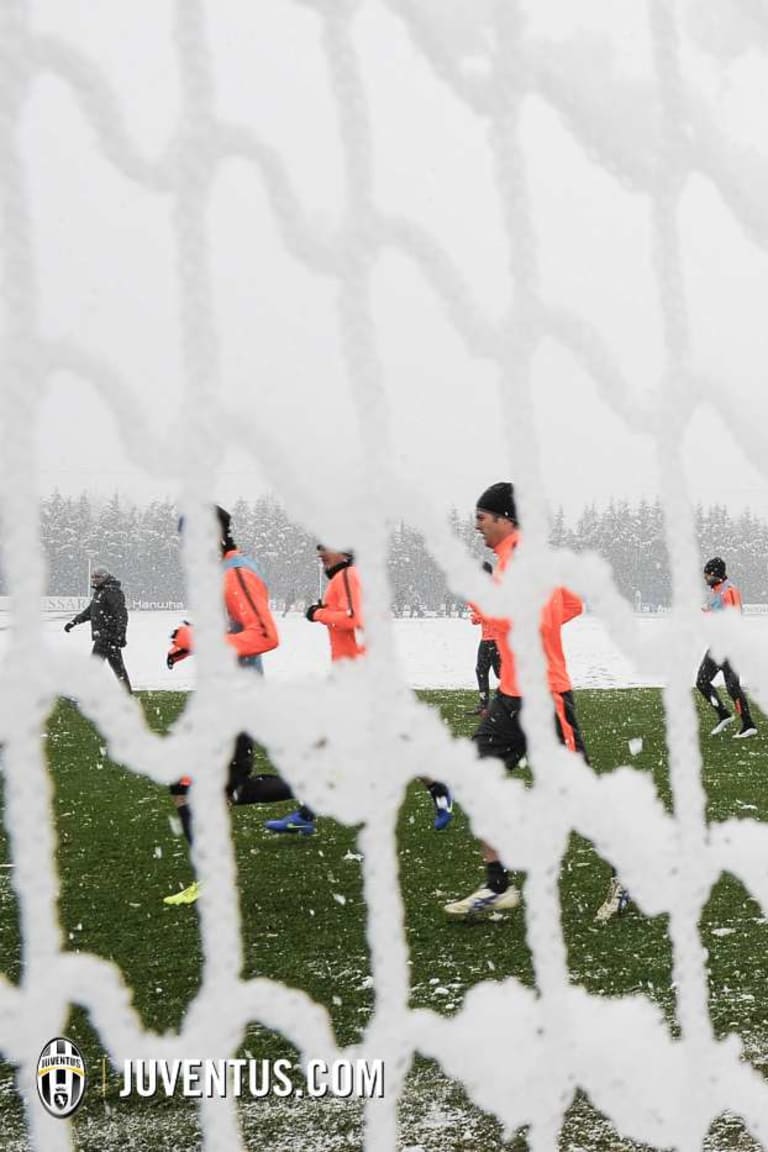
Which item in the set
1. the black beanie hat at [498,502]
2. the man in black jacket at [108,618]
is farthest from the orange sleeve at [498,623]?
the man in black jacket at [108,618]

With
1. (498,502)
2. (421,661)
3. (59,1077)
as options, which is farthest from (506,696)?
(421,661)

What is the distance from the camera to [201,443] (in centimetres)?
122

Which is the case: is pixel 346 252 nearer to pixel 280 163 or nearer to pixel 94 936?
pixel 280 163

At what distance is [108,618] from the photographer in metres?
11.4

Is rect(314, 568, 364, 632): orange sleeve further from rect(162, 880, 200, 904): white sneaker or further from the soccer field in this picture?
rect(162, 880, 200, 904): white sneaker

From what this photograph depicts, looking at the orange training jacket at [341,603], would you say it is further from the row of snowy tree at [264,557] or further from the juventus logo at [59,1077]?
the row of snowy tree at [264,557]

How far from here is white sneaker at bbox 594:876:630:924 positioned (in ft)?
12.9

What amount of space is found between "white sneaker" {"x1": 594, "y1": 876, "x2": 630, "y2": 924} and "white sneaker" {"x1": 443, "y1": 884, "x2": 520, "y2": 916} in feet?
1.15

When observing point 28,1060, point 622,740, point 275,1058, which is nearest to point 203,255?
Answer: point 28,1060

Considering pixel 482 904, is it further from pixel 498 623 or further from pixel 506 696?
pixel 498 623

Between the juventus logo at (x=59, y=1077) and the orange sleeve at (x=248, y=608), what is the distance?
2870 millimetres

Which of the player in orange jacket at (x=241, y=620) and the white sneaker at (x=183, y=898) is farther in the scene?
the white sneaker at (x=183, y=898)

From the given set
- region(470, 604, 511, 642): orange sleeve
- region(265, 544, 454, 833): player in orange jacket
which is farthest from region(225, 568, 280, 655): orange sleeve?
region(470, 604, 511, 642): orange sleeve

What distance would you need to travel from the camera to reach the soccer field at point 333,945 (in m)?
2.39
